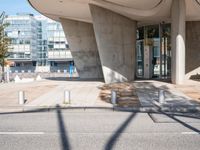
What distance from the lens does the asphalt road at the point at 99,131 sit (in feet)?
23.2

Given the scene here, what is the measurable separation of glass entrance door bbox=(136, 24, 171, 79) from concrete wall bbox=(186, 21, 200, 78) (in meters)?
1.62

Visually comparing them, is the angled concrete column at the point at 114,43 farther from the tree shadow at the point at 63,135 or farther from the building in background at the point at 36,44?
the building in background at the point at 36,44

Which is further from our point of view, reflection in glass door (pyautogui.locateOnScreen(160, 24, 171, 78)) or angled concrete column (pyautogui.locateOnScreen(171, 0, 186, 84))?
reflection in glass door (pyautogui.locateOnScreen(160, 24, 171, 78))

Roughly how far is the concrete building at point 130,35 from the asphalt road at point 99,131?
36.8ft

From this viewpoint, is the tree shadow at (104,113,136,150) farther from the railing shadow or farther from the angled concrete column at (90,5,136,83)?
the angled concrete column at (90,5,136,83)

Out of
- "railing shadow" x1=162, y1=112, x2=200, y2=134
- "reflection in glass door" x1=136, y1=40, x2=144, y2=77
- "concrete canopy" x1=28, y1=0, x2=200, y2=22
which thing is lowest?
"railing shadow" x1=162, y1=112, x2=200, y2=134

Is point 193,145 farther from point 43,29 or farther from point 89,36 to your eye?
point 43,29

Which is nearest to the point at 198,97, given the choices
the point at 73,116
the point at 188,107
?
the point at 188,107

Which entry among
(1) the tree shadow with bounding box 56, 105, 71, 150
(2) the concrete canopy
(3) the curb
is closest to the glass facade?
(2) the concrete canopy

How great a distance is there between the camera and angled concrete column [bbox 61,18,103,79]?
103 ft

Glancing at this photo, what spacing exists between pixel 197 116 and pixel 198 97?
4502 mm

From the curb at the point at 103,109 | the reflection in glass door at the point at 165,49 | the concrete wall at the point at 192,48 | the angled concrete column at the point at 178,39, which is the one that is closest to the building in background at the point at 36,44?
the reflection in glass door at the point at 165,49

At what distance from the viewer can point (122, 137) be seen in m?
7.86

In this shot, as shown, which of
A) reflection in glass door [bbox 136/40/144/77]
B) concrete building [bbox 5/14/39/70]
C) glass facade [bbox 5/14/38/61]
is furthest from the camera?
glass facade [bbox 5/14/38/61]
